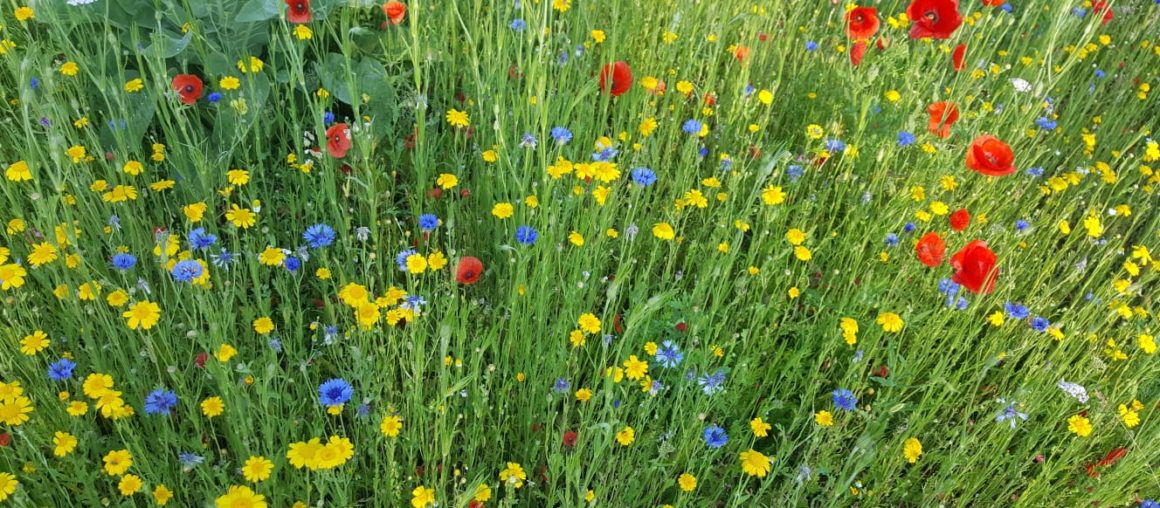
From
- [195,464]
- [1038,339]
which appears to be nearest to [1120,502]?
[1038,339]

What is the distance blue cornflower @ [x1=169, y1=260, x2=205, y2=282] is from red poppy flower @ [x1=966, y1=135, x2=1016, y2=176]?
198cm

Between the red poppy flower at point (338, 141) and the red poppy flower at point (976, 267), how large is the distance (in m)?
1.63

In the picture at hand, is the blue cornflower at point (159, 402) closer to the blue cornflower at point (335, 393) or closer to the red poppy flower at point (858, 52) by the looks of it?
the blue cornflower at point (335, 393)

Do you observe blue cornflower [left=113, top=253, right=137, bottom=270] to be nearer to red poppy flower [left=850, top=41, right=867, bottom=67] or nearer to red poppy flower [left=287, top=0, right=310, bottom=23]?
red poppy flower [left=287, top=0, right=310, bottom=23]

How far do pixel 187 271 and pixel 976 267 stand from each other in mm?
1794

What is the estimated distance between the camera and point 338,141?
199 cm

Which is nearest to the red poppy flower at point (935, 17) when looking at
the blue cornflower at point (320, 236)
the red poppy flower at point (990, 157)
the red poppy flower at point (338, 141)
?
the red poppy flower at point (990, 157)

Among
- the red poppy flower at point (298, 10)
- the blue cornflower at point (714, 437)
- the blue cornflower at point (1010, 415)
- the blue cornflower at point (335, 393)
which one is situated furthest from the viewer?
the red poppy flower at point (298, 10)

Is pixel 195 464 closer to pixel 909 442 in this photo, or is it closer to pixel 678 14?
pixel 909 442

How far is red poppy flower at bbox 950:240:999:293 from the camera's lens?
1.67 m

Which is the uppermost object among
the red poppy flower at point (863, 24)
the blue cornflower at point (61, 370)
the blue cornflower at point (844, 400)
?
the red poppy flower at point (863, 24)

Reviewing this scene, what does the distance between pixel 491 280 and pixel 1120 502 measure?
1794 mm

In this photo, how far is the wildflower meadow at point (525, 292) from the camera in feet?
5.05

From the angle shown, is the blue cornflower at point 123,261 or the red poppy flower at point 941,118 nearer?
the blue cornflower at point 123,261
